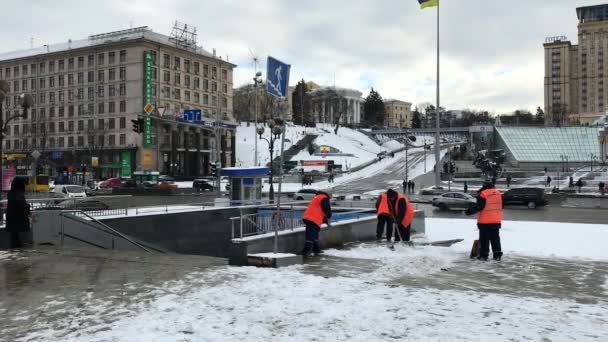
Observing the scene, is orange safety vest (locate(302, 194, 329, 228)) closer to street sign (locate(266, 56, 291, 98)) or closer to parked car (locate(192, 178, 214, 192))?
street sign (locate(266, 56, 291, 98))

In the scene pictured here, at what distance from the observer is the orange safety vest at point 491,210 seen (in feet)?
36.0

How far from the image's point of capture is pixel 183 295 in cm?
728

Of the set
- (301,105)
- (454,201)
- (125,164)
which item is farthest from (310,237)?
(301,105)

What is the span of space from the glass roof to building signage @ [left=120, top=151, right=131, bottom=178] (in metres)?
71.1

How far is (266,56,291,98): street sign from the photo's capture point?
10133 millimetres

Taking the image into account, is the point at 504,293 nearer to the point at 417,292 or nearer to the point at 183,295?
the point at 417,292

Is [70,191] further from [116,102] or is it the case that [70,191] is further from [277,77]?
[116,102]

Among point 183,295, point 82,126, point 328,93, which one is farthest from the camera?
point 328,93

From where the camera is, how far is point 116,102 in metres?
79.4

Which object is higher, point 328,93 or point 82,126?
point 328,93

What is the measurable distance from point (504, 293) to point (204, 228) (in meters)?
16.3

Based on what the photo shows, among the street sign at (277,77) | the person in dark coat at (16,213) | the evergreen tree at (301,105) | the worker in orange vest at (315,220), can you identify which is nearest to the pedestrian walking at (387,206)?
the worker in orange vest at (315,220)

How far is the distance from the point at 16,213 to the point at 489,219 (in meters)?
11.2

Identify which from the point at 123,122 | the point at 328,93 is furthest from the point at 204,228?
the point at 328,93
